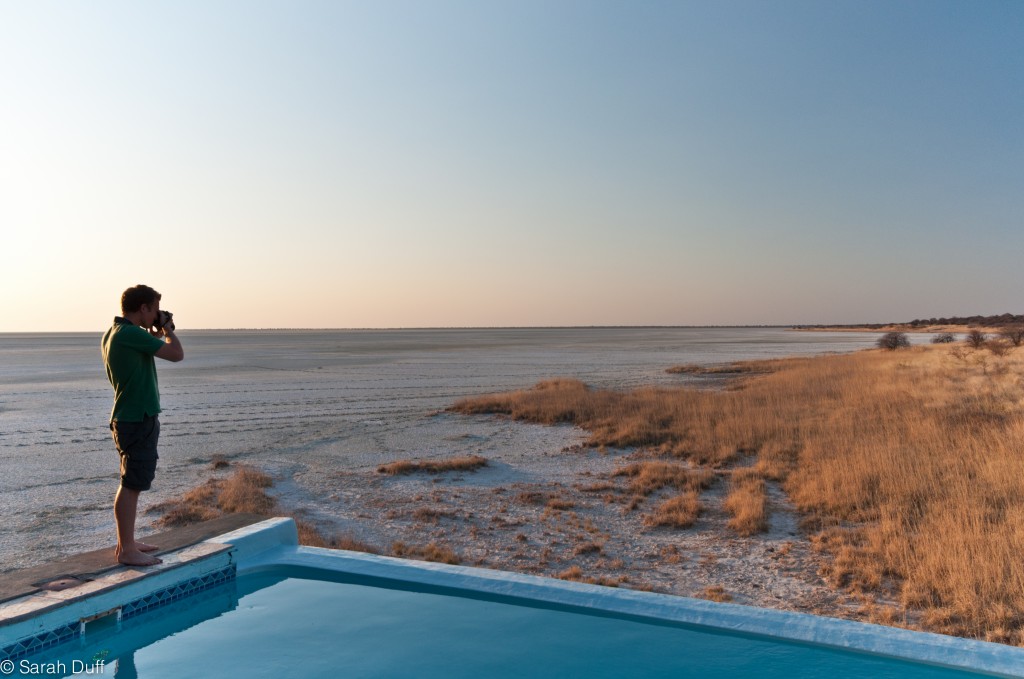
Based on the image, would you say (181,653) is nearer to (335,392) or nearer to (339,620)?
(339,620)

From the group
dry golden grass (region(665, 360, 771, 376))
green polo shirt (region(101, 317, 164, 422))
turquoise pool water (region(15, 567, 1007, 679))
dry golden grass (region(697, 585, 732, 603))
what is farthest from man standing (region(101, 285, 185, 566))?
dry golden grass (region(665, 360, 771, 376))

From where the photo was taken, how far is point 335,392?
86.7 feet

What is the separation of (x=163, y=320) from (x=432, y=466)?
7.11 meters

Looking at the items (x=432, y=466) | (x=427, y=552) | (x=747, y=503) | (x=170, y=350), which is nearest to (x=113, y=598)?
(x=170, y=350)

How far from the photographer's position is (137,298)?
492 centimetres

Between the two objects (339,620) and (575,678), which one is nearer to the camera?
(575,678)

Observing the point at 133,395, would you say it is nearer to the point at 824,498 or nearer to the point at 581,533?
the point at 581,533

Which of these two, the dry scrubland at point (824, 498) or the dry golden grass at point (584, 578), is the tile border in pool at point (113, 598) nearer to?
the dry scrubland at point (824, 498)

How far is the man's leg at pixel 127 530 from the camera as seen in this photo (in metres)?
4.84

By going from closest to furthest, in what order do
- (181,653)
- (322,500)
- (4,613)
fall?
(4,613) < (181,653) < (322,500)

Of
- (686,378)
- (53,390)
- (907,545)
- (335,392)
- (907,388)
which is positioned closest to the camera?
(907,545)

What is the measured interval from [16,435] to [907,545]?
18035 millimetres

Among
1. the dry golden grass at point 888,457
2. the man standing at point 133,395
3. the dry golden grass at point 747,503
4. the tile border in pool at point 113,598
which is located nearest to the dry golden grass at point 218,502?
the tile border in pool at point 113,598

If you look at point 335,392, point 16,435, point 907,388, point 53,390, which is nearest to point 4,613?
point 16,435
